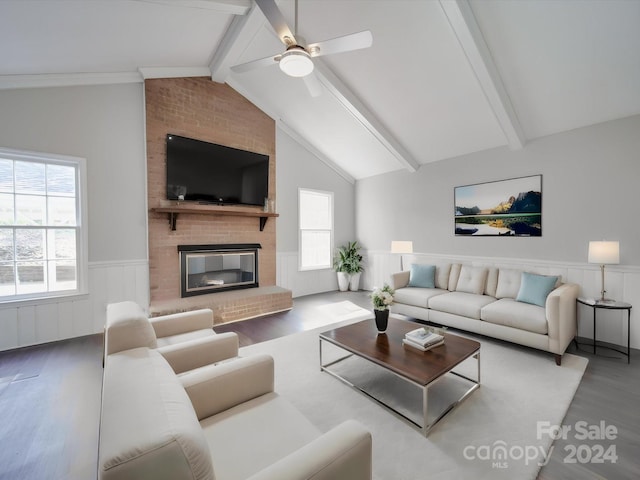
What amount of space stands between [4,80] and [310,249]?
4.93 meters

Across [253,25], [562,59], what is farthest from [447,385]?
[253,25]

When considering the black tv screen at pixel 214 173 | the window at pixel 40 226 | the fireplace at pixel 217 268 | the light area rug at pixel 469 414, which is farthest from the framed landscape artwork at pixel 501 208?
the window at pixel 40 226

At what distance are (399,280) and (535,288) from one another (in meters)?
1.83

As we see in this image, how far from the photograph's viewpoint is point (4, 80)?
10.4 feet

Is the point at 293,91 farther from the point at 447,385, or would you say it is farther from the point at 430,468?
the point at 430,468

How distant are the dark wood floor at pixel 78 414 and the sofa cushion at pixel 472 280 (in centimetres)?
121

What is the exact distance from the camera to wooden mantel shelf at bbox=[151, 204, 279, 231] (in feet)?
13.8

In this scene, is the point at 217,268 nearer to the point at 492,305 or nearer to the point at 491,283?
the point at 492,305

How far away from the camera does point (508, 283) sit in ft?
13.0

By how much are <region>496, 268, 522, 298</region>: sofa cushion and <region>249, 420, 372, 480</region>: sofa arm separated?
367 centimetres

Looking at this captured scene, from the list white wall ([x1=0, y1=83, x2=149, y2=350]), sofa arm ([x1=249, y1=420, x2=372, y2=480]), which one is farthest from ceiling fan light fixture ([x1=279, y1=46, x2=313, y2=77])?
white wall ([x1=0, y1=83, x2=149, y2=350])

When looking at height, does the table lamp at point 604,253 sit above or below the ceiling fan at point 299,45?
below

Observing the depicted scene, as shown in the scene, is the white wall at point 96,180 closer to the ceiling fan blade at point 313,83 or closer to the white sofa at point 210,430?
the ceiling fan blade at point 313,83

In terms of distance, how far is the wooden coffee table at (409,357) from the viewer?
6.63ft
